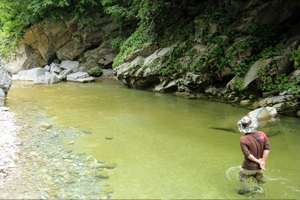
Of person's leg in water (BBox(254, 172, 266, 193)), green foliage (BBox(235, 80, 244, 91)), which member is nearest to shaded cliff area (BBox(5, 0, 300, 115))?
green foliage (BBox(235, 80, 244, 91))

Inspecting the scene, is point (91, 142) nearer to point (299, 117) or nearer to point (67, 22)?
point (299, 117)

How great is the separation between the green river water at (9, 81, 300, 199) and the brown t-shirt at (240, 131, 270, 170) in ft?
1.69

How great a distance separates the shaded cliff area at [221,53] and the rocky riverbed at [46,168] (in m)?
6.99

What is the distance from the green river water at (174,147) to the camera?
15.5ft

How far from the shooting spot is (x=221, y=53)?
12414 mm

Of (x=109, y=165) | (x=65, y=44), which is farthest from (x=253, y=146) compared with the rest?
(x=65, y=44)

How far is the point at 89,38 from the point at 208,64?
1447 centimetres

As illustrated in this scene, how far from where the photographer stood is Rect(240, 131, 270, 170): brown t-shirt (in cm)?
423

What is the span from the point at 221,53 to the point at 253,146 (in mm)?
8777

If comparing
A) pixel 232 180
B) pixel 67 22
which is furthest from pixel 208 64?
A: pixel 67 22

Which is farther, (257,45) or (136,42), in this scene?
(136,42)

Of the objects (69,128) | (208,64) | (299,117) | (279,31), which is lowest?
(69,128)

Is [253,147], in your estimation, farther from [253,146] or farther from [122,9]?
[122,9]

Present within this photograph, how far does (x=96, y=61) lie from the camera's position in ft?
78.4
